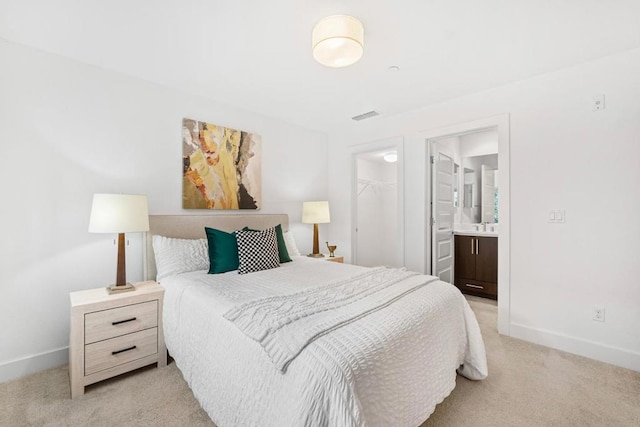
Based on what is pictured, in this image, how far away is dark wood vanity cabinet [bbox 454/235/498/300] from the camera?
385cm

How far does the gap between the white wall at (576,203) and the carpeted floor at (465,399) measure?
1.20 feet

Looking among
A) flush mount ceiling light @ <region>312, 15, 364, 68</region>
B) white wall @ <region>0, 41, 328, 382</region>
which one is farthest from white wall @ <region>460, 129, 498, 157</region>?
white wall @ <region>0, 41, 328, 382</region>

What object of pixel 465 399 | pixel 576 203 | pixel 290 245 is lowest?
pixel 465 399

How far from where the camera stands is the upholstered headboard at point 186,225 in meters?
2.65

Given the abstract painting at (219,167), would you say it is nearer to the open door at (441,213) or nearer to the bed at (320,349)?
the bed at (320,349)

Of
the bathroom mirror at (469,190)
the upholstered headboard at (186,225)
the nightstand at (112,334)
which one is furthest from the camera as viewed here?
the bathroom mirror at (469,190)

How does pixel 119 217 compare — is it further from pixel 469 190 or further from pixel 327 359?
pixel 469 190

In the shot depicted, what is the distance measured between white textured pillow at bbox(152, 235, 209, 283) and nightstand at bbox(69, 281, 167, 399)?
18 cm

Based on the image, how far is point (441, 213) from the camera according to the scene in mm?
3764

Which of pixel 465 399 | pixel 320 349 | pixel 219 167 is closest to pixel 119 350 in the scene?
pixel 320 349

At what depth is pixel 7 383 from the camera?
2.03 meters

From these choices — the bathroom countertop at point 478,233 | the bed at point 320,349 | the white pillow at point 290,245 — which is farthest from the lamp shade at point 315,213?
the bathroom countertop at point 478,233

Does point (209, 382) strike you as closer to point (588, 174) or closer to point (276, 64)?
point (276, 64)

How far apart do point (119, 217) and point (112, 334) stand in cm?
82
